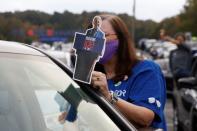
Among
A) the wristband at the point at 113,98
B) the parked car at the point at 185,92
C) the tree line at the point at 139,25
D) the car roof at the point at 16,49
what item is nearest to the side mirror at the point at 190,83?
the parked car at the point at 185,92

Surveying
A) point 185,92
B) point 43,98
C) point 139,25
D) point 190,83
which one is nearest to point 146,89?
point 43,98

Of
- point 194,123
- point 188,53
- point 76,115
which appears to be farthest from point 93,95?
point 188,53

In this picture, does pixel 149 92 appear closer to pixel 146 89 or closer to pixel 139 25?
pixel 146 89

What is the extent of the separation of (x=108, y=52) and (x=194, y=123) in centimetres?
523

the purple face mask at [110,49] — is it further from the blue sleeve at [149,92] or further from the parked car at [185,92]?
the parked car at [185,92]

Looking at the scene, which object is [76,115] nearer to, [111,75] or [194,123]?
[111,75]

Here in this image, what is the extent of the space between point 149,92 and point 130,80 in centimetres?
14

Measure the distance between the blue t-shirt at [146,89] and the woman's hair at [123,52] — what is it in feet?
0.15

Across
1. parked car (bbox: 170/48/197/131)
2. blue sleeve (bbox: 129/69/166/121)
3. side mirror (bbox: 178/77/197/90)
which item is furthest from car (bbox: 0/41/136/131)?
side mirror (bbox: 178/77/197/90)

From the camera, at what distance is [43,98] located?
11.1 ft

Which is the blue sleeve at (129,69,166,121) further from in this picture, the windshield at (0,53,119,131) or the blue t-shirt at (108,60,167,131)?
the windshield at (0,53,119,131)

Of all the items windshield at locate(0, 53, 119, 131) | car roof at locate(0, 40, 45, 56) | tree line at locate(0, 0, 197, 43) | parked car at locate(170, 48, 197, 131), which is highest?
car roof at locate(0, 40, 45, 56)

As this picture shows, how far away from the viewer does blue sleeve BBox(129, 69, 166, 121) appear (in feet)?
12.5

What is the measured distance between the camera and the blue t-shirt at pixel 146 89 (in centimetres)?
381
